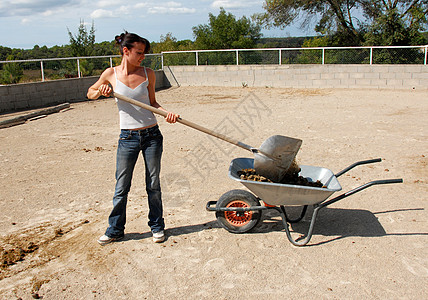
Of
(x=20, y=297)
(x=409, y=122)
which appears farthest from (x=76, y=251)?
(x=409, y=122)

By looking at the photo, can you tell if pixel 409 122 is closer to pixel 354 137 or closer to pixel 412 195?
pixel 354 137

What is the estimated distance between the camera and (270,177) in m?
4.21

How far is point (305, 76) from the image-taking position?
17.9 meters

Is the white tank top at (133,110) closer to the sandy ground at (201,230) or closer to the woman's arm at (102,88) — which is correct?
the woman's arm at (102,88)

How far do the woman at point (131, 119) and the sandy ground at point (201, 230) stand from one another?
0.52m

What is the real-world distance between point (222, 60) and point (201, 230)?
54.7 feet

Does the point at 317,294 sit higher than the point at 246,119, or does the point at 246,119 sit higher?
the point at 246,119

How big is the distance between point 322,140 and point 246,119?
3.00m

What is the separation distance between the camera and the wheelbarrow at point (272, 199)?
12.5 feet

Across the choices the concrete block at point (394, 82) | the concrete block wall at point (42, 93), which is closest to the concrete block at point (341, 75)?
the concrete block at point (394, 82)

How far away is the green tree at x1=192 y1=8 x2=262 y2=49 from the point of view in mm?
30422

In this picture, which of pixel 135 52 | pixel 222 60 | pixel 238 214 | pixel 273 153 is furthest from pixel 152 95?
pixel 222 60

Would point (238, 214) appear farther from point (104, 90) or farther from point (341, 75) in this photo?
point (341, 75)

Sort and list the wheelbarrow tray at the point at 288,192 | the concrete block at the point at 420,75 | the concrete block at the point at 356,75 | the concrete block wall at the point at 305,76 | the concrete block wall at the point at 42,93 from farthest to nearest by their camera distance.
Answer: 1. the concrete block at the point at 356,75
2. the concrete block wall at the point at 305,76
3. the concrete block at the point at 420,75
4. the concrete block wall at the point at 42,93
5. the wheelbarrow tray at the point at 288,192
